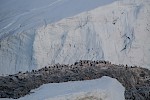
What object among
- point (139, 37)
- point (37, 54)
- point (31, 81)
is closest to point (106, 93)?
point (31, 81)

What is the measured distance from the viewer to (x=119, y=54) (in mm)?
12422

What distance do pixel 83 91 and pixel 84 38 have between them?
9607 millimetres

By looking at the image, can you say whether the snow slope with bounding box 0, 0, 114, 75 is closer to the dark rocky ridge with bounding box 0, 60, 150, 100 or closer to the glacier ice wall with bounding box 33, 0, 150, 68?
the glacier ice wall with bounding box 33, 0, 150, 68

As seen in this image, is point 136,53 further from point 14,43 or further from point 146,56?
point 14,43

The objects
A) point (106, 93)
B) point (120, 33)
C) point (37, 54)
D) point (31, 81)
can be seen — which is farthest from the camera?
point (120, 33)

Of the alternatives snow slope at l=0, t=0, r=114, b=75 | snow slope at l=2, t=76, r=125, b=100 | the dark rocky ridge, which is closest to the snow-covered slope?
snow slope at l=0, t=0, r=114, b=75

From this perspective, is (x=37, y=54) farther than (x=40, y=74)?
Yes

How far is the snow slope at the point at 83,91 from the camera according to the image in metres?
2.95

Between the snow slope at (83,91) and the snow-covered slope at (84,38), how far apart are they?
8530mm

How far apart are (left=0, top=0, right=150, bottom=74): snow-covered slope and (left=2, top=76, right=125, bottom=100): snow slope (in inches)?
336

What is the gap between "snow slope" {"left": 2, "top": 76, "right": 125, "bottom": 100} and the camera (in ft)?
9.69

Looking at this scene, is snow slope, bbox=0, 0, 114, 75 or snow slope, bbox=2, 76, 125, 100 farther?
snow slope, bbox=0, 0, 114, 75

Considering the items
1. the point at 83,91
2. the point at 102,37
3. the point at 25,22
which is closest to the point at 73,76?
the point at 83,91

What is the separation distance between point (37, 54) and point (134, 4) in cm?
402
